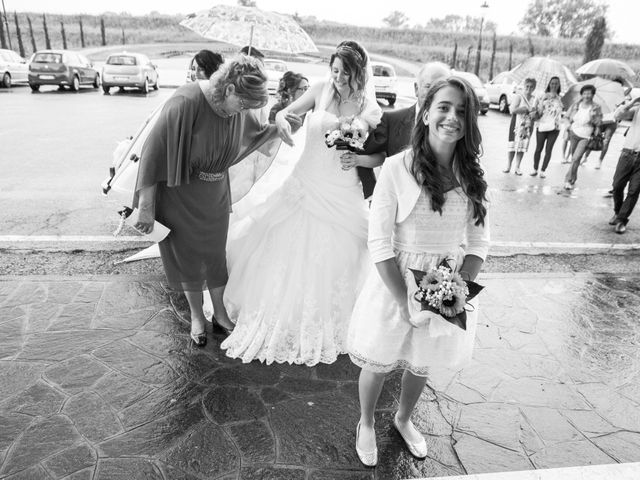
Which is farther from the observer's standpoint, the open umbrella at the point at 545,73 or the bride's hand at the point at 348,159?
the open umbrella at the point at 545,73

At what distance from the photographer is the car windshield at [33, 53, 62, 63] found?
1970 centimetres

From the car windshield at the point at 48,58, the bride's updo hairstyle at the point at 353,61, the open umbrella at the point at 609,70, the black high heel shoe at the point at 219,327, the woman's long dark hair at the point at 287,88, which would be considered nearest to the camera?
A: the bride's updo hairstyle at the point at 353,61

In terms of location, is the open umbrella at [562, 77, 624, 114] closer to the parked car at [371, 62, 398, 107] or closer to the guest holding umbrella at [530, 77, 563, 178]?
the guest holding umbrella at [530, 77, 563, 178]

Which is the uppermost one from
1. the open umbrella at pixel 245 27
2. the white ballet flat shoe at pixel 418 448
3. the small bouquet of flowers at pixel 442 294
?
the open umbrella at pixel 245 27

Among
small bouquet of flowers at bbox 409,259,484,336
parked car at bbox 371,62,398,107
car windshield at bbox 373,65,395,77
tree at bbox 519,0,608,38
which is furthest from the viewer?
tree at bbox 519,0,608,38

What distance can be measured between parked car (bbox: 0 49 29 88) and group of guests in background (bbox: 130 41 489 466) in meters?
21.9

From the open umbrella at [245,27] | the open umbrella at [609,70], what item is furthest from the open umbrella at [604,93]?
the open umbrella at [245,27]

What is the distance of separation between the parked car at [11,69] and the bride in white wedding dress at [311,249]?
22110 mm

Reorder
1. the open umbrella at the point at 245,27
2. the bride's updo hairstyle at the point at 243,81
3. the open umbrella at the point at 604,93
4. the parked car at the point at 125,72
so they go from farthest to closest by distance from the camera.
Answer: the parked car at the point at 125,72 → the open umbrella at the point at 604,93 → the open umbrella at the point at 245,27 → the bride's updo hairstyle at the point at 243,81

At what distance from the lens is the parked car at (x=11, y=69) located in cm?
2023

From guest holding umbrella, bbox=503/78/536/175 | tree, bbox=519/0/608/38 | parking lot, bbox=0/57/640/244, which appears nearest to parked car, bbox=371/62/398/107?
parking lot, bbox=0/57/640/244

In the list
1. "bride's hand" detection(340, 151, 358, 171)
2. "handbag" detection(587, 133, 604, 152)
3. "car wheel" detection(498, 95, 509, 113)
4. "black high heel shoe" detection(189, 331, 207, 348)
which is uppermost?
"bride's hand" detection(340, 151, 358, 171)

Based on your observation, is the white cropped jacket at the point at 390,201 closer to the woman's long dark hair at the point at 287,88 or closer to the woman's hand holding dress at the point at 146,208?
the woman's hand holding dress at the point at 146,208

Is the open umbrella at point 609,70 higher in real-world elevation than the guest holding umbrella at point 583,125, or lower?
higher
